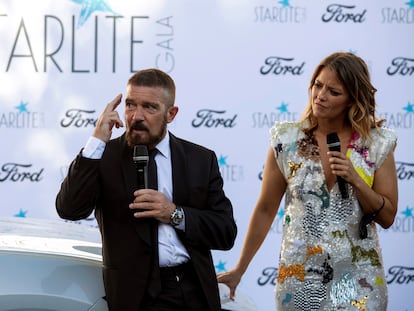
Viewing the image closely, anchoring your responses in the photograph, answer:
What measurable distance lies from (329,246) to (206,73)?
130 inches

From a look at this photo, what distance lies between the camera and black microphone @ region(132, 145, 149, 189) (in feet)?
11.3

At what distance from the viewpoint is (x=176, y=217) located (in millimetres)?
3477

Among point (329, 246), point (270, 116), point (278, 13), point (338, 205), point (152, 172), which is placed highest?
point (278, 13)

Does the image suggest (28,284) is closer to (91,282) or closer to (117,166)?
(91,282)

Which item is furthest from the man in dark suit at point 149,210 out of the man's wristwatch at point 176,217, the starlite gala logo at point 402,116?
the starlite gala logo at point 402,116

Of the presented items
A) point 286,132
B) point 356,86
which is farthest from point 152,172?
point 356,86

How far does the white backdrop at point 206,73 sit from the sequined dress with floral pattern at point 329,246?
302 cm

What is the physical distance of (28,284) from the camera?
3.55 m

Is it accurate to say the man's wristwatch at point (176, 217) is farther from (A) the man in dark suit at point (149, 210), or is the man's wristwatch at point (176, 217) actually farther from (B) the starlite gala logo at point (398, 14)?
(B) the starlite gala logo at point (398, 14)

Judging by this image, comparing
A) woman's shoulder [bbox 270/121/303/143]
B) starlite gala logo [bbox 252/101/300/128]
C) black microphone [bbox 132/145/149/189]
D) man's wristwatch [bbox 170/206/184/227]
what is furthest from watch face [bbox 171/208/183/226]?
starlite gala logo [bbox 252/101/300/128]

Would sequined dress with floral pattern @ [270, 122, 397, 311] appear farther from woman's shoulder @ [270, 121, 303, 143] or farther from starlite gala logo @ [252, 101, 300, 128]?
starlite gala logo @ [252, 101, 300, 128]

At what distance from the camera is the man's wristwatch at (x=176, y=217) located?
3471 mm

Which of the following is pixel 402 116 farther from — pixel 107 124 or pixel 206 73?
pixel 107 124

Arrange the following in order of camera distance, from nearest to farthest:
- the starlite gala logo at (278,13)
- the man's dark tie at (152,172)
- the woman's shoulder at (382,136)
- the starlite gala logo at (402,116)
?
the man's dark tie at (152,172) < the woman's shoulder at (382,136) < the starlite gala logo at (278,13) < the starlite gala logo at (402,116)
